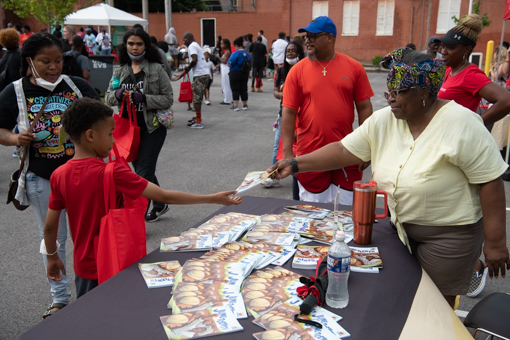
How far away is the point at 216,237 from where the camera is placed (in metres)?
2.42

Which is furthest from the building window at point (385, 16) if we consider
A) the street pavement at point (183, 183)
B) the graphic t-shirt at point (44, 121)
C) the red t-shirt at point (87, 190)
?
the red t-shirt at point (87, 190)

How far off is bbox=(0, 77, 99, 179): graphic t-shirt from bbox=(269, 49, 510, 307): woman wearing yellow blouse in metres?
2.06

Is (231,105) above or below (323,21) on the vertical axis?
below

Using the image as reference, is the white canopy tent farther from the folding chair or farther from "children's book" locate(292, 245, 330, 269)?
the folding chair

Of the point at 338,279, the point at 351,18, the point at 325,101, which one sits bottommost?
the point at 338,279

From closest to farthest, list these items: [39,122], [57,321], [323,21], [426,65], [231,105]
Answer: [57,321]
[426,65]
[39,122]
[323,21]
[231,105]

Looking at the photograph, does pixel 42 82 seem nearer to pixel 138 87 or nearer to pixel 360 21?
pixel 138 87

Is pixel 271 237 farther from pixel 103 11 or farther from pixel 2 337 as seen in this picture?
pixel 103 11

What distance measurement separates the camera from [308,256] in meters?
2.19

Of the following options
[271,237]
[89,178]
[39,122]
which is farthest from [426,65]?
[39,122]

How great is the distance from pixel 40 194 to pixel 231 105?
10468 millimetres

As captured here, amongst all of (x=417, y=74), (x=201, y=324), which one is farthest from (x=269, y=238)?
(x=417, y=74)

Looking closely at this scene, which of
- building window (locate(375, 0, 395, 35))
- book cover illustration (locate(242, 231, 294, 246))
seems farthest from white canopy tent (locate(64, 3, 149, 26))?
building window (locate(375, 0, 395, 35))

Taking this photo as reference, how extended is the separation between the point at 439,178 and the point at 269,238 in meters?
0.92
